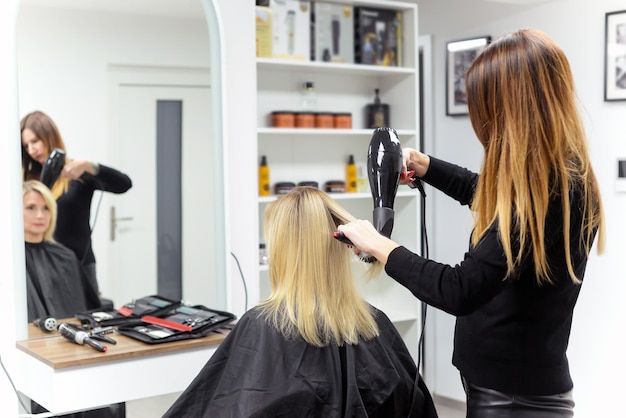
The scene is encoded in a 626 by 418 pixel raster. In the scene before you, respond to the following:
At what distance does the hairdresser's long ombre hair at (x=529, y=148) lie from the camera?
136 centimetres

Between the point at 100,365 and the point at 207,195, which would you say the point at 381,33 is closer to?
the point at 207,195

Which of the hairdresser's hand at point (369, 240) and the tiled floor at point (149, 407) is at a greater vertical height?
the hairdresser's hand at point (369, 240)

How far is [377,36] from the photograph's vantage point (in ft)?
11.7

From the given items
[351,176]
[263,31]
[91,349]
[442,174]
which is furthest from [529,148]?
[351,176]

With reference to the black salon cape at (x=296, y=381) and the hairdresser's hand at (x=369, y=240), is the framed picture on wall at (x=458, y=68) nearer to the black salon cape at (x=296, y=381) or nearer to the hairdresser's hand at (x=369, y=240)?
the black salon cape at (x=296, y=381)

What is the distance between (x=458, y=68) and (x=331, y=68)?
31.2 inches

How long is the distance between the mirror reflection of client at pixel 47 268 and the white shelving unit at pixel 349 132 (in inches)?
36.4

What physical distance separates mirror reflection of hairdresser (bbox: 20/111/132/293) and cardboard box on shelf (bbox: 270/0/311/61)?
3.38 ft

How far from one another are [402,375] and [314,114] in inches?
69.0

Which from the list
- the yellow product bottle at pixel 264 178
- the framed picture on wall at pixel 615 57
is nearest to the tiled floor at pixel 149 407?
the yellow product bottle at pixel 264 178

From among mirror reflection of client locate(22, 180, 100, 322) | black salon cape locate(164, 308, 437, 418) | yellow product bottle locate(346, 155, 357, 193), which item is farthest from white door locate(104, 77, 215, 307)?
yellow product bottle locate(346, 155, 357, 193)

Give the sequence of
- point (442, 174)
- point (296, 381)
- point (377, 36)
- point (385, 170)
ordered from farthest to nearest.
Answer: point (377, 36), point (442, 174), point (296, 381), point (385, 170)

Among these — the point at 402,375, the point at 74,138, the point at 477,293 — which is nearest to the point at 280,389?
the point at 402,375

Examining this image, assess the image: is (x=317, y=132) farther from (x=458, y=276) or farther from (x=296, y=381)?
(x=458, y=276)
